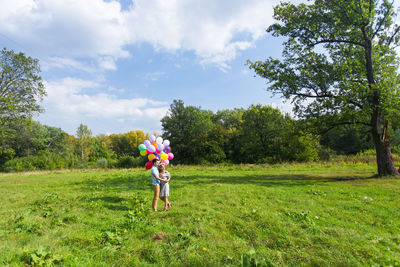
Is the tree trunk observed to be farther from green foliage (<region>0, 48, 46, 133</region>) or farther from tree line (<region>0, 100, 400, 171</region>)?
green foliage (<region>0, 48, 46, 133</region>)

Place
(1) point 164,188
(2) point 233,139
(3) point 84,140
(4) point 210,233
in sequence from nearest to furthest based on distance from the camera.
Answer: (4) point 210,233
(1) point 164,188
(2) point 233,139
(3) point 84,140

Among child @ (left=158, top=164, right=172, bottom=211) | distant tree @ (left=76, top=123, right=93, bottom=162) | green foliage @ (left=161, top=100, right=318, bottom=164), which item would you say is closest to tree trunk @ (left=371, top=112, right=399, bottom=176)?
child @ (left=158, top=164, right=172, bottom=211)

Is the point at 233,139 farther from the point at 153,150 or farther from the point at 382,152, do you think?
the point at 153,150

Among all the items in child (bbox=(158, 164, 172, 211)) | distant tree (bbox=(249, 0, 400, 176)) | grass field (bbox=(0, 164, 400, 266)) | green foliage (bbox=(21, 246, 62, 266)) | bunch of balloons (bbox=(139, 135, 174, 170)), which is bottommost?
grass field (bbox=(0, 164, 400, 266))

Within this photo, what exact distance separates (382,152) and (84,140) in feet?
255

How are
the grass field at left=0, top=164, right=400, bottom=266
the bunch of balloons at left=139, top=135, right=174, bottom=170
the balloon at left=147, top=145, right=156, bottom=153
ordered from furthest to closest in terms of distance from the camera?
the bunch of balloons at left=139, top=135, right=174, bottom=170 → the balloon at left=147, top=145, right=156, bottom=153 → the grass field at left=0, top=164, right=400, bottom=266

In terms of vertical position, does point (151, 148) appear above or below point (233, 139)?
below

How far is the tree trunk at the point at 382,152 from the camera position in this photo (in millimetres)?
14445

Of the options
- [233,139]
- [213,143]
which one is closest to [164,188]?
[213,143]

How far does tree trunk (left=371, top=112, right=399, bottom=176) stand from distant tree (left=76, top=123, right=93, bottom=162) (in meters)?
75.3

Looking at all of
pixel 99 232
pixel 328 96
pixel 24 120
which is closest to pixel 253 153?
pixel 328 96

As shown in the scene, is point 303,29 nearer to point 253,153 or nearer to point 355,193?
point 355,193

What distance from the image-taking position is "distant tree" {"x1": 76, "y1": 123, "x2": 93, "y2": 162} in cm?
7019

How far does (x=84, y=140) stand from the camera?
7181cm
